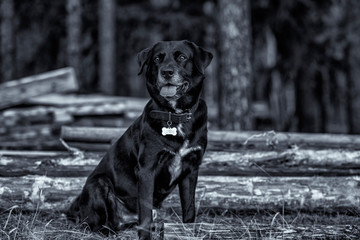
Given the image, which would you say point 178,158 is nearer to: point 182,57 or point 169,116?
point 169,116

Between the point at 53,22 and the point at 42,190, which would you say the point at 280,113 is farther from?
the point at 42,190

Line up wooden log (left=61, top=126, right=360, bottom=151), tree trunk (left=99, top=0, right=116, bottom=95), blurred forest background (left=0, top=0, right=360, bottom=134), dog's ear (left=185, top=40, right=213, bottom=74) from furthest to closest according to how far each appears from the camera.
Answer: tree trunk (left=99, top=0, right=116, bottom=95) < blurred forest background (left=0, top=0, right=360, bottom=134) < wooden log (left=61, top=126, right=360, bottom=151) < dog's ear (left=185, top=40, right=213, bottom=74)

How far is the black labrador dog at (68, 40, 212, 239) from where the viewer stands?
358 cm

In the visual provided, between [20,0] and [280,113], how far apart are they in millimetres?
9810

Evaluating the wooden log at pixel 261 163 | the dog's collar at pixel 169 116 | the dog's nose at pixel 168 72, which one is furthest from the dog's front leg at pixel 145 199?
the wooden log at pixel 261 163

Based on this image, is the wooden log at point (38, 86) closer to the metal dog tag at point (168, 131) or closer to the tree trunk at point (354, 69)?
the metal dog tag at point (168, 131)

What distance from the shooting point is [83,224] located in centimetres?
399

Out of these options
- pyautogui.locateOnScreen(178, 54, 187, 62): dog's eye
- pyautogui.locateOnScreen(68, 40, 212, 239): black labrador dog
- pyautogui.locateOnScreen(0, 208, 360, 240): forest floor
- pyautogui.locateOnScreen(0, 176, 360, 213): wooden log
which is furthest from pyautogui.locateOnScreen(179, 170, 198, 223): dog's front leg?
pyautogui.locateOnScreen(178, 54, 187, 62): dog's eye

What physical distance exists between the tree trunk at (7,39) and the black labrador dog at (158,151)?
33.3 ft

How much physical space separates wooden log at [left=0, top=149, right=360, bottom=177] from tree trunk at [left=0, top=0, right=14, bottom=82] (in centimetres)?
886

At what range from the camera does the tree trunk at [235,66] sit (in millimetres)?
7688

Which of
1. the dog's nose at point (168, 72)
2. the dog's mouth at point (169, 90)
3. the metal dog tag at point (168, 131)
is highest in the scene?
Answer: the dog's nose at point (168, 72)

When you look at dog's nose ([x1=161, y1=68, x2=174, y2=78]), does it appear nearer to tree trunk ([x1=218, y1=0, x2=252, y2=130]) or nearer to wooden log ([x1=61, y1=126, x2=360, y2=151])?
wooden log ([x1=61, y1=126, x2=360, y2=151])

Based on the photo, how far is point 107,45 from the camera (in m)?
13.9
